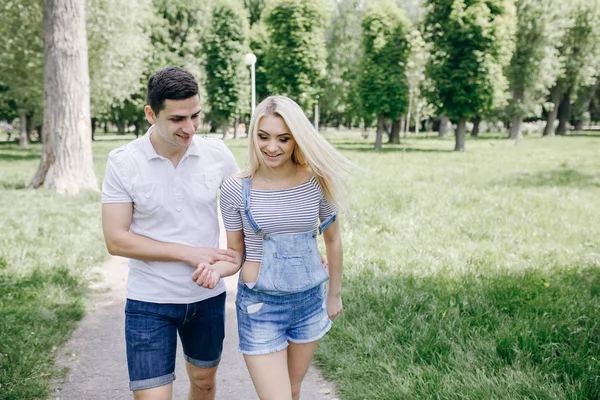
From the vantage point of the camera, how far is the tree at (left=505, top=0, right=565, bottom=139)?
3431 centimetres

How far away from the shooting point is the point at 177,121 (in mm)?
2518

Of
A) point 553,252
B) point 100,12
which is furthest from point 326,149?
point 100,12

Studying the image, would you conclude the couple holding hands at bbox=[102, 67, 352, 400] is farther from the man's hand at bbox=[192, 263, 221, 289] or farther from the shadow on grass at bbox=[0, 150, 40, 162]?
the shadow on grass at bbox=[0, 150, 40, 162]

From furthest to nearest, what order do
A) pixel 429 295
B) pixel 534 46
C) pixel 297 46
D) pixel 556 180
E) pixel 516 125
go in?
1. pixel 516 125
2. pixel 534 46
3. pixel 297 46
4. pixel 556 180
5. pixel 429 295

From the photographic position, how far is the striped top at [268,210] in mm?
2619

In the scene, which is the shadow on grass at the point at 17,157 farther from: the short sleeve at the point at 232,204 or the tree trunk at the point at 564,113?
the tree trunk at the point at 564,113

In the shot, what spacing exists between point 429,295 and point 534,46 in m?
35.2

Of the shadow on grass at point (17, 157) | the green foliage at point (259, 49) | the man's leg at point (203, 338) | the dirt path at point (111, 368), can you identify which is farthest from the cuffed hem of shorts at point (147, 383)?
the green foliage at point (259, 49)

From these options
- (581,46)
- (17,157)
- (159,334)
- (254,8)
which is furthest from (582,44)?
(159,334)

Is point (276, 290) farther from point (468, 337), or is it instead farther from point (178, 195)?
point (468, 337)

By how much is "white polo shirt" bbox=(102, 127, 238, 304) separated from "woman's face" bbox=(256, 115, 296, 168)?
1.09 ft

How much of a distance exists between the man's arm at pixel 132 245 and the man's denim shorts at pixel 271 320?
0.31 metres

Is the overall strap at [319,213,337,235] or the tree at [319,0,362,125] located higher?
the tree at [319,0,362,125]

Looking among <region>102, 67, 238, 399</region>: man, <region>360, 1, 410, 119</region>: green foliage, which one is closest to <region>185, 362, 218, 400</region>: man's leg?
<region>102, 67, 238, 399</region>: man
